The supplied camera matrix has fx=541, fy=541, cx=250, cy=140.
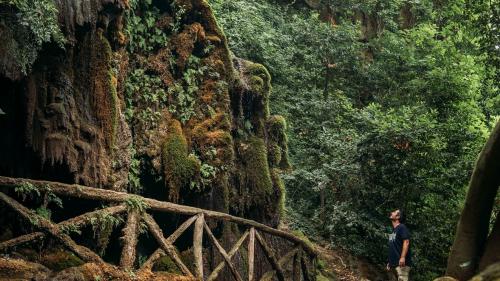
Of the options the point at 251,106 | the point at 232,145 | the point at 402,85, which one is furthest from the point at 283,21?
the point at 232,145

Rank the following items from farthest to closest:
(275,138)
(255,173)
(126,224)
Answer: (275,138)
(255,173)
(126,224)

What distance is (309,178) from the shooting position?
15.9 m

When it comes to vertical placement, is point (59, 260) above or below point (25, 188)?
below

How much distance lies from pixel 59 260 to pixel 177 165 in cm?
314

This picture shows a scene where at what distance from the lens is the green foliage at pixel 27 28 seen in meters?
6.51

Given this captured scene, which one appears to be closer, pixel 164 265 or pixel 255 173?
pixel 164 265

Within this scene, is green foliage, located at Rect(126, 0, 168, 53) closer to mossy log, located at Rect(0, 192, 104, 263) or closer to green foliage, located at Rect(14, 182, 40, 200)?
green foliage, located at Rect(14, 182, 40, 200)

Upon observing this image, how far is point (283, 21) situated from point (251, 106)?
11242 mm

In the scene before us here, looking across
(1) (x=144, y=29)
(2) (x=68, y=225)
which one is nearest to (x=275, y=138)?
(1) (x=144, y=29)

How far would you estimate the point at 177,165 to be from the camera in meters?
10.1

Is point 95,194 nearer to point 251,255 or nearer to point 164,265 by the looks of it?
point 164,265

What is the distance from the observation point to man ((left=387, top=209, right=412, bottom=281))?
30.9ft

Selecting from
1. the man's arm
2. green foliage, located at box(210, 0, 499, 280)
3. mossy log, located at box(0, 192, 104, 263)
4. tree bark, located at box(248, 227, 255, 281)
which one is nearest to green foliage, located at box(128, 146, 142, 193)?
tree bark, located at box(248, 227, 255, 281)

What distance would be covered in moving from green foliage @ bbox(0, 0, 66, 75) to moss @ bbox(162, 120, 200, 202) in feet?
12.2
